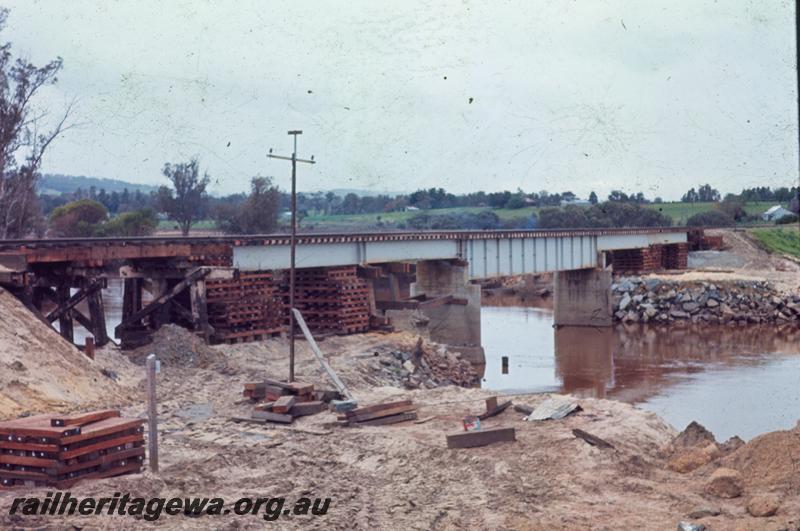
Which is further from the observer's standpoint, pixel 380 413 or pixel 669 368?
pixel 669 368

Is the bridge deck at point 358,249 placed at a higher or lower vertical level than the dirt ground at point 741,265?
higher

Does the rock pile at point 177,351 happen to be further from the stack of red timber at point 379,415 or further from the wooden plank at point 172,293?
the stack of red timber at point 379,415

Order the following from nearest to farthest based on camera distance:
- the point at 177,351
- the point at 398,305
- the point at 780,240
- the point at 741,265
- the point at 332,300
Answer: the point at 177,351 < the point at 332,300 < the point at 398,305 < the point at 741,265 < the point at 780,240

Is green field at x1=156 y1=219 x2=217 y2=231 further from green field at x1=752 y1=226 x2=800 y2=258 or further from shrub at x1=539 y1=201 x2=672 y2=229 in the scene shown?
green field at x1=752 y1=226 x2=800 y2=258

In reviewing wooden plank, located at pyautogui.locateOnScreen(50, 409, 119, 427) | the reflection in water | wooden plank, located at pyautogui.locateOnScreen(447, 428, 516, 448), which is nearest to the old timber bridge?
the reflection in water

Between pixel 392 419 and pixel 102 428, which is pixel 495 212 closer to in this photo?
pixel 392 419

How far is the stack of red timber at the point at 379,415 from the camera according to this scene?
19.6 m

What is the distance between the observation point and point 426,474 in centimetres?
1586

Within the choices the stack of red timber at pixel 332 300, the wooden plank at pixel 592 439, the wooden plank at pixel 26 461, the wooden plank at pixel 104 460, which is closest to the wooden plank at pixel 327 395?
the wooden plank at pixel 592 439

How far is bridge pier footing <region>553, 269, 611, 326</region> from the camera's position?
60281 millimetres

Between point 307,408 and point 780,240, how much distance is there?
77476 millimetres

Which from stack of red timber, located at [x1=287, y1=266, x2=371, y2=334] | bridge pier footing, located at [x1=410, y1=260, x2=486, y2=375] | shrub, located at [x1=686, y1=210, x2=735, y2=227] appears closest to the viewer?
A: stack of red timber, located at [x1=287, y1=266, x2=371, y2=334]

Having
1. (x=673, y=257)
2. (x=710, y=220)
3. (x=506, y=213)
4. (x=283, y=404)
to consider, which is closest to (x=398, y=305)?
(x=283, y=404)

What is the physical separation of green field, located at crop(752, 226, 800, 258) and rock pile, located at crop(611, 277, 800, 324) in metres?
21.8
